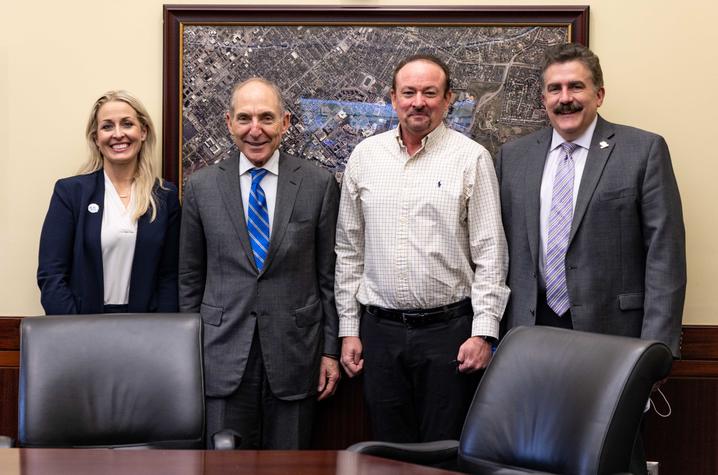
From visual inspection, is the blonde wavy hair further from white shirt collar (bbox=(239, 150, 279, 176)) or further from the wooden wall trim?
the wooden wall trim

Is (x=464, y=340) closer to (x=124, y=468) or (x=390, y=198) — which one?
(x=390, y=198)

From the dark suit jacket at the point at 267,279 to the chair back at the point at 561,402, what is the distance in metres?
0.94

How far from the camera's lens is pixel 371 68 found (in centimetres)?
315

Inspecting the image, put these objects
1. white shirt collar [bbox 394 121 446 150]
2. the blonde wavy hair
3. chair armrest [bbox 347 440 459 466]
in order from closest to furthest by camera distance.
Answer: chair armrest [bbox 347 440 459 466] < white shirt collar [bbox 394 121 446 150] < the blonde wavy hair

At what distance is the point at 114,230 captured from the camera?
9.48ft

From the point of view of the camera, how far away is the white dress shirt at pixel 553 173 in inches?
108

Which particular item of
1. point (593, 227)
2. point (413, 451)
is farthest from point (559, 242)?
point (413, 451)

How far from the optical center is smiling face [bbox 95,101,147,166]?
9.67ft

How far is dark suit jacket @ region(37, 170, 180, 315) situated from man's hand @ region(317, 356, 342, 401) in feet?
1.77

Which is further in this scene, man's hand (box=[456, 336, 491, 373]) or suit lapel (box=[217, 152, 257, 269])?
suit lapel (box=[217, 152, 257, 269])

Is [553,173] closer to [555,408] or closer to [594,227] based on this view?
[594,227]

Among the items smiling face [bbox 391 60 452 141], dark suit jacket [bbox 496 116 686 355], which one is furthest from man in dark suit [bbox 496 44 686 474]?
smiling face [bbox 391 60 452 141]

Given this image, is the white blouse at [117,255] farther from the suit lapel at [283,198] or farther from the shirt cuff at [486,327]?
the shirt cuff at [486,327]

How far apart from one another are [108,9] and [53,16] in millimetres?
203
